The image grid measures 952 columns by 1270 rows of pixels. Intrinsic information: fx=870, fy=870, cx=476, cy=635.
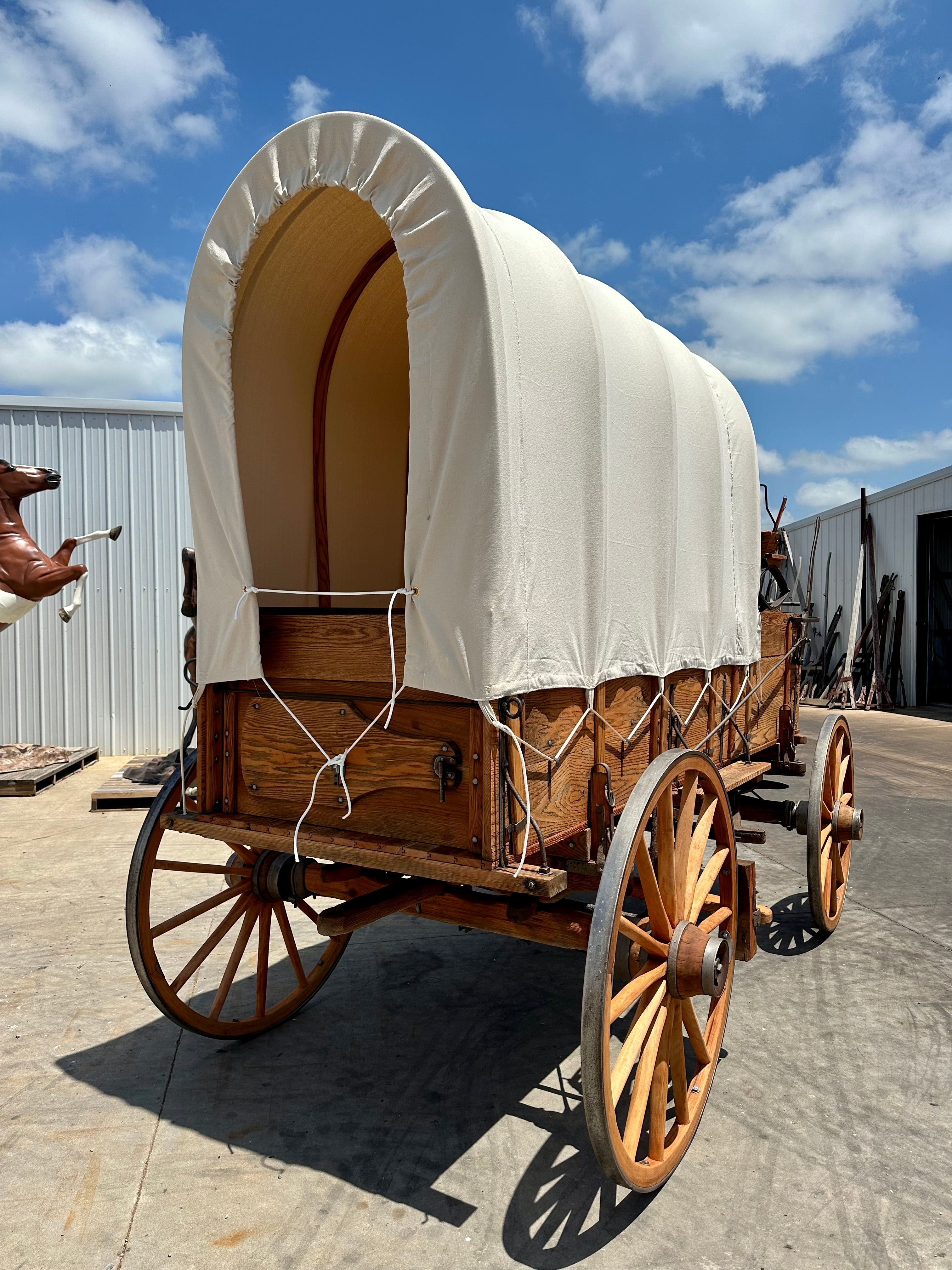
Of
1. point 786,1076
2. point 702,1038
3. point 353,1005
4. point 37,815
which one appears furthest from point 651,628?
point 37,815

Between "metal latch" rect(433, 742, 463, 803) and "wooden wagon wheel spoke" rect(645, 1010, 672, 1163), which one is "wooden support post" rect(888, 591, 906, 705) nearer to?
"wooden wagon wheel spoke" rect(645, 1010, 672, 1163)

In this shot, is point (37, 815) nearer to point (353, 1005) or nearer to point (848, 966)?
point (353, 1005)

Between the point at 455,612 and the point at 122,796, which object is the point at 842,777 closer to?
the point at 455,612

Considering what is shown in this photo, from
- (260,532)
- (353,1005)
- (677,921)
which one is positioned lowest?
(353,1005)

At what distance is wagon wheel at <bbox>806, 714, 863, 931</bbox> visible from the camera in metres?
4.18

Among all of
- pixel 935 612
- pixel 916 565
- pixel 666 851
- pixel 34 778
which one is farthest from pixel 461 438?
pixel 935 612

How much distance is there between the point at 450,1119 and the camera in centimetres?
294

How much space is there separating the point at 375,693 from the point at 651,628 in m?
1.05

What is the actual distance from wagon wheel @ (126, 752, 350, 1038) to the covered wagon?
2cm

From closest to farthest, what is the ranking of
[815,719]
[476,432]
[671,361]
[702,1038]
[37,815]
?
[476,432], [702,1038], [671,361], [37,815], [815,719]

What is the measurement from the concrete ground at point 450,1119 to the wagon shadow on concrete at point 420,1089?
1cm

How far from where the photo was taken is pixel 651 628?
312 cm

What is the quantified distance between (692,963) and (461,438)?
1.68 m

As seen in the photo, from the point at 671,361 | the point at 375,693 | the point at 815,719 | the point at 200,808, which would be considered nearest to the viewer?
the point at 375,693
